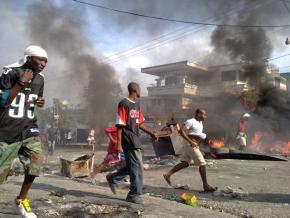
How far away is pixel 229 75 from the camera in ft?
99.1

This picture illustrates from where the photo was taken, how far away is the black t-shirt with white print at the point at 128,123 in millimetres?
4777

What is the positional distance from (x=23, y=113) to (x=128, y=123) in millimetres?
1682

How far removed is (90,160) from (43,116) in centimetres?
3306

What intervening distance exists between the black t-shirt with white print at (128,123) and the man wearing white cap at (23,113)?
56.3 inches

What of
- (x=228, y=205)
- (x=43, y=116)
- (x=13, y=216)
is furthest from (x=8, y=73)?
(x=43, y=116)

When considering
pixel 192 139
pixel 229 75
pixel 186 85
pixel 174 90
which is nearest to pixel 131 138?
pixel 192 139

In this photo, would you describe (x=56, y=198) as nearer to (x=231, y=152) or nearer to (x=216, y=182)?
(x=216, y=182)

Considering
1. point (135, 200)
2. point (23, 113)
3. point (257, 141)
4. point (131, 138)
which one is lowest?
point (257, 141)

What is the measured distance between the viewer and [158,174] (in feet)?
28.0

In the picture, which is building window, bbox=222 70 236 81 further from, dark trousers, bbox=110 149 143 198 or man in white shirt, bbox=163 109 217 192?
dark trousers, bbox=110 149 143 198

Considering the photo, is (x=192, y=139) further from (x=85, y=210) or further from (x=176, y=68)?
(x=176, y=68)

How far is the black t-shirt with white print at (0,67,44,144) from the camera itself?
325 cm

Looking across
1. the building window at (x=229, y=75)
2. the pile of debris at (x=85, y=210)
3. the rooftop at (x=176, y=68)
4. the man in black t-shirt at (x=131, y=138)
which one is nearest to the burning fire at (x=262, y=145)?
the building window at (x=229, y=75)

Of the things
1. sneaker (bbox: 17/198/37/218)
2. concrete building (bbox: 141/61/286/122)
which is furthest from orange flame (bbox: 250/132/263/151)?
sneaker (bbox: 17/198/37/218)
